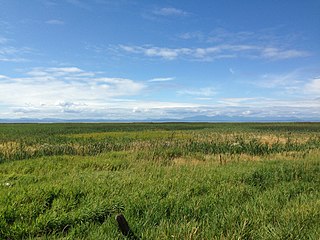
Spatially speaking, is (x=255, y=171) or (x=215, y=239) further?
(x=255, y=171)

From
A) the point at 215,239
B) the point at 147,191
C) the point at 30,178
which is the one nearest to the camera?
the point at 215,239

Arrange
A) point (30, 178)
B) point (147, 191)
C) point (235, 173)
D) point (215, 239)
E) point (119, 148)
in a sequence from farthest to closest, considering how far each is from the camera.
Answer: point (119, 148)
point (235, 173)
point (30, 178)
point (147, 191)
point (215, 239)

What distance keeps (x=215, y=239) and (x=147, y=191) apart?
12.9 feet

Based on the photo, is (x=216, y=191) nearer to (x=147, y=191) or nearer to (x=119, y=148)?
(x=147, y=191)

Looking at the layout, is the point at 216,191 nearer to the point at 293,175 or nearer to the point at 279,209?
the point at 279,209

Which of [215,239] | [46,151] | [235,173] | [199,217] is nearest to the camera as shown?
[215,239]

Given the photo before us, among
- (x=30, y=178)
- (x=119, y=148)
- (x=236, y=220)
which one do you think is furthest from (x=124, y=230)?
(x=119, y=148)

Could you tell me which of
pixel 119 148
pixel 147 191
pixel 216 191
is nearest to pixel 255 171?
pixel 216 191

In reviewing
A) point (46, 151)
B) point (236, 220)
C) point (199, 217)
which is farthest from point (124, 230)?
point (46, 151)

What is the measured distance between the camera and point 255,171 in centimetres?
1322

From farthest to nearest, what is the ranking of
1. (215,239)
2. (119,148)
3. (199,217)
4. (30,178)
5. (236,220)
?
(119,148) < (30,178) < (199,217) < (236,220) < (215,239)

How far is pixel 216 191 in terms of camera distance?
33.0 ft

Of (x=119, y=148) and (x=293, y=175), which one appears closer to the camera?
(x=293, y=175)

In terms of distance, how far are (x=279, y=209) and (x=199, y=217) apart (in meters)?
2.35
